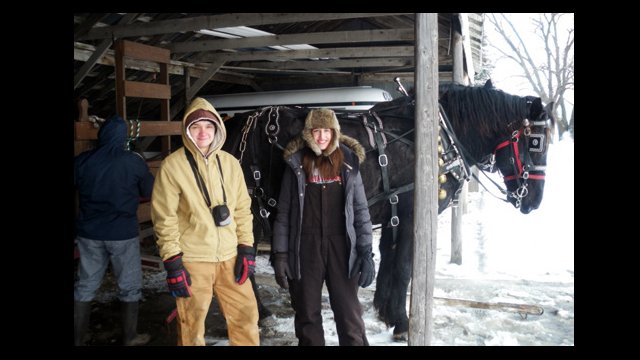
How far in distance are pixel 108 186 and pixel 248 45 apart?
9.92 feet

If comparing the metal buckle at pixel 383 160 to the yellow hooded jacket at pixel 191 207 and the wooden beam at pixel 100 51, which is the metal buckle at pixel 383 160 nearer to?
the yellow hooded jacket at pixel 191 207

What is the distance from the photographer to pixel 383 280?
175 inches

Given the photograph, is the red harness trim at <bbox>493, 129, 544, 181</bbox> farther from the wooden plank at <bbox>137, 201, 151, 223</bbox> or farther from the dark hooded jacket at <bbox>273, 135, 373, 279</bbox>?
the wooden plank at <bbox>137, 201, 151, 223</bbox>

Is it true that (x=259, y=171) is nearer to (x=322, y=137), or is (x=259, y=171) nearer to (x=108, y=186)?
(x=322, y=137)

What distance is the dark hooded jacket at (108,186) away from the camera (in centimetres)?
346

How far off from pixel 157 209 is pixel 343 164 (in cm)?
128

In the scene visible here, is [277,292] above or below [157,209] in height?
below

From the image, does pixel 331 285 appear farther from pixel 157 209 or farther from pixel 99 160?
pixel 99 160

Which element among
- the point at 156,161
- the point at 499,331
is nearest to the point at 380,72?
Answer: the point at 156,161

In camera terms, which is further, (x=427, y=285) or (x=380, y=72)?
(x=380, y=72)

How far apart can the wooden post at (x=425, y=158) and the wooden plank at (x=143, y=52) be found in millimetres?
3230

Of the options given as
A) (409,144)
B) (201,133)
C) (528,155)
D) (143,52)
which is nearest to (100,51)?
(143,52)

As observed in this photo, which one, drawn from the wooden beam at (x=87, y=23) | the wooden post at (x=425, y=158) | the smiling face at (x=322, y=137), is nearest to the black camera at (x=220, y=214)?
the smiling face at (x=322, y=137)

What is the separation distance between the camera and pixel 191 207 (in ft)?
9.80
